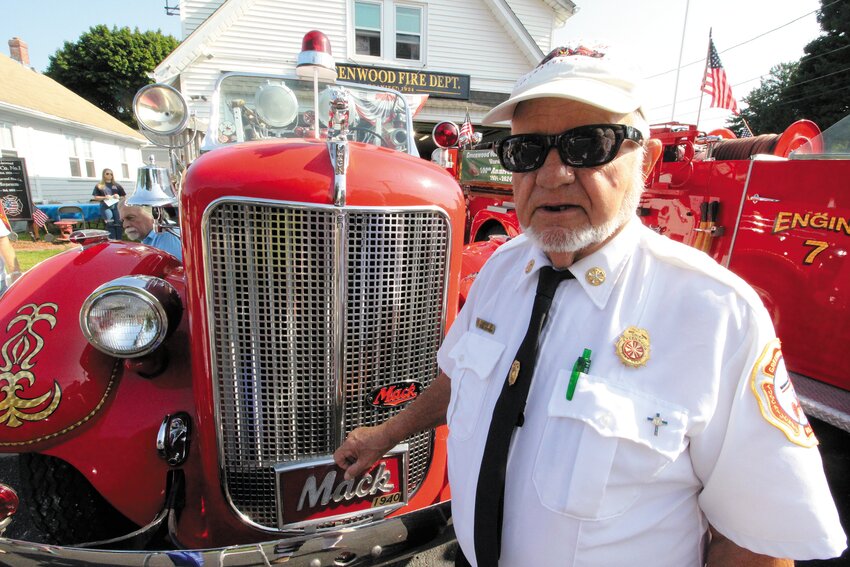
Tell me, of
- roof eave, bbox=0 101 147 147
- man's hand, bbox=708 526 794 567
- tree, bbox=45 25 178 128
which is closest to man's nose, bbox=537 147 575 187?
man's hand, bbox=708 526 794 567

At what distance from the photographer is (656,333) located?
1054 mm

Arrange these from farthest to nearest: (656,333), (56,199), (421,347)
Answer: (56,199), (421,347), (656,333)

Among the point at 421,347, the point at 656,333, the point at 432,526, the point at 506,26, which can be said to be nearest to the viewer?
the point at 656,333

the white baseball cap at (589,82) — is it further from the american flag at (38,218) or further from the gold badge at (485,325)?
the american flag at (38,218)

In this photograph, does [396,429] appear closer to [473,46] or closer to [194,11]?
[473,46]

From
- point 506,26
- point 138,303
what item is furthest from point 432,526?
point 506,26

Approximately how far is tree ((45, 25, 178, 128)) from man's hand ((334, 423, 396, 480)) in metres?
44.2

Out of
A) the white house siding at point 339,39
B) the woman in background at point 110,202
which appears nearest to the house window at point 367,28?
the white house siding at point 339,39

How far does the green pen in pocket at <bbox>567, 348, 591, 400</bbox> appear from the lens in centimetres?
106

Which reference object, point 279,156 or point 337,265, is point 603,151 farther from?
point 279,156

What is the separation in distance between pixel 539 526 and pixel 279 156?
4.65 feet

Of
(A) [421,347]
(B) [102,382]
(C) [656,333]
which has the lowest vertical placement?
(B) [102,382]

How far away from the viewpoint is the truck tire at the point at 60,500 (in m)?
1.96

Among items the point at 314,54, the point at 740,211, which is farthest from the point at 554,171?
the point at 740,211
